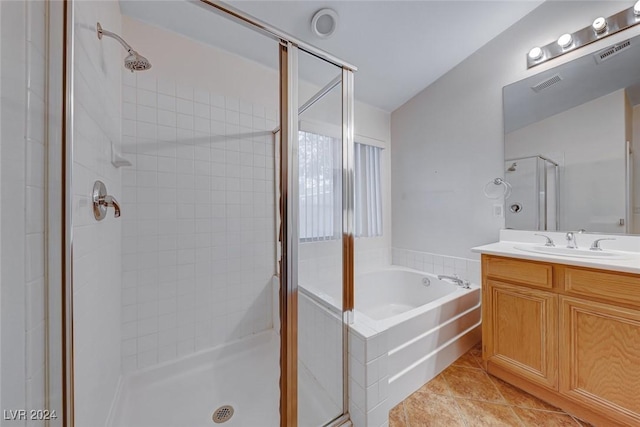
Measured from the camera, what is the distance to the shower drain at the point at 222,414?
1302mm

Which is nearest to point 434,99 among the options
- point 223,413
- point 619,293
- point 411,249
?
point 411,249

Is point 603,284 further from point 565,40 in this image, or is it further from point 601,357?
point 565,40

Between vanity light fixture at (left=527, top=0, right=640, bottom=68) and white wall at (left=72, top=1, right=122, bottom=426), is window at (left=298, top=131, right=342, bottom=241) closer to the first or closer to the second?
white wall at (left=72, top=1, right=122, bottom=426)

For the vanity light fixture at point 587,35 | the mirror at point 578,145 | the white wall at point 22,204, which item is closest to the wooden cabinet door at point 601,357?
the mirror at point 578,145

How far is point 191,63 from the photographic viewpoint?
5.53ft

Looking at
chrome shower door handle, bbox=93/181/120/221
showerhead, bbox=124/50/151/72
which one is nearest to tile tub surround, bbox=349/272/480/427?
chrome shower door handle, bbox=93/181/120/221

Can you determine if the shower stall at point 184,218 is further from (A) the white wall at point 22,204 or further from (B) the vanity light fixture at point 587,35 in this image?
(B) the vanity light fixture at point 587,35

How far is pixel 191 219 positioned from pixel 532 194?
2.62 m

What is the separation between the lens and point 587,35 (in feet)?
5.20

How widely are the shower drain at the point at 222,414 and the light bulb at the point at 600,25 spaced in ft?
11.0

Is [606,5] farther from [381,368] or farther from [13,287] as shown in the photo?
[13,287]

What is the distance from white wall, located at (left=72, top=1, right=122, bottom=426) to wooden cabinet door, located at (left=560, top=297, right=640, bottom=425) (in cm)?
221

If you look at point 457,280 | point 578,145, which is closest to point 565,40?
point 578,145

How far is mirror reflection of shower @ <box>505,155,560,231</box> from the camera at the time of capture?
173 centimetres
